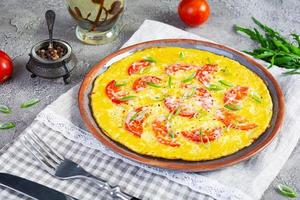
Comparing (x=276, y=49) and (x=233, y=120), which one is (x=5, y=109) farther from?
(x=276, y=49)

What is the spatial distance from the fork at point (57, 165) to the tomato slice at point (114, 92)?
1.35ft

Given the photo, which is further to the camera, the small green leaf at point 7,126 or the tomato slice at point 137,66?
the tomato slice at point 137,66

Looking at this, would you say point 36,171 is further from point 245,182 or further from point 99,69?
point 245,182

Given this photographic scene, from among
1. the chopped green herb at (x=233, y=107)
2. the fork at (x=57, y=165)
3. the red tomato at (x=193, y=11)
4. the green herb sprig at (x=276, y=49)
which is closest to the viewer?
the fork at (x=57, y=165)

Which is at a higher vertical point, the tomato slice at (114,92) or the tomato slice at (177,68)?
the tomato slice at (177,68)

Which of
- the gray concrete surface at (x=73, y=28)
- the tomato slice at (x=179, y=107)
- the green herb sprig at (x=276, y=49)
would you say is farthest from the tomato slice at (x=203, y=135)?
the gray concrete surface at (x=73, y=28)

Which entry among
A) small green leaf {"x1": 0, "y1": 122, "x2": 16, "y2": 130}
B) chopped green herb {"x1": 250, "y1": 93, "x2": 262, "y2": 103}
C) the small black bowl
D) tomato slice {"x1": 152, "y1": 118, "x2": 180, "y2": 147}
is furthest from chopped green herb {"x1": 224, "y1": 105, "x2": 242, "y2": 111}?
small green leaf {"x1": 0, "y1": 122, "x2": 16, "y2": 130}

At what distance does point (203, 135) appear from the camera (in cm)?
263

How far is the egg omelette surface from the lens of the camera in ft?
8.56

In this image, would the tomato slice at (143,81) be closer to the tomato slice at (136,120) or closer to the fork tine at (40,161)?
the tomato slice at (136,120)

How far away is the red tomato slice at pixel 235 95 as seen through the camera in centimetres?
283

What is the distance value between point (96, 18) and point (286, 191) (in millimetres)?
1508

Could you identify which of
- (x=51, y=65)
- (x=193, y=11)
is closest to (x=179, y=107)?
(x=51, y=65)

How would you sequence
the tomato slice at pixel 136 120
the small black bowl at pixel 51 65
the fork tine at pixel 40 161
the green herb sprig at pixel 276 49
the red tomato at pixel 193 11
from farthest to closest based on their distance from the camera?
the red tomato at pixel 193 11 < the green herb sprig at pixel 276 49 < the small black bowl at pixel 51 65 < the tomato slice at pixel 136 120 < the fork tine at pixel 40 161
